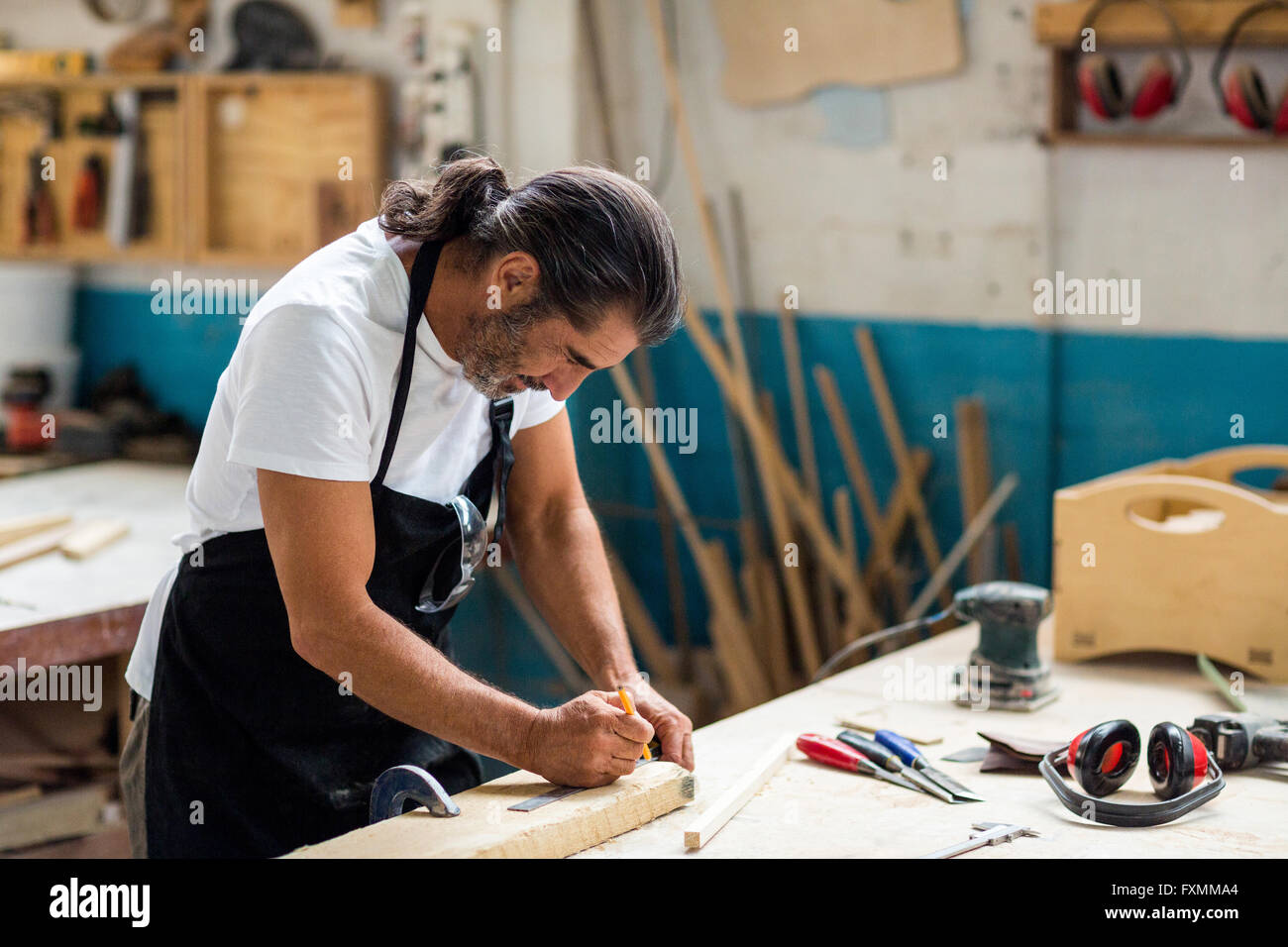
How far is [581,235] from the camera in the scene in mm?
1644

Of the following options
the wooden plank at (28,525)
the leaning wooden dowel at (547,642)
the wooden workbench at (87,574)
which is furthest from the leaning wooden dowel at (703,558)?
the wooden plank at (28,525)

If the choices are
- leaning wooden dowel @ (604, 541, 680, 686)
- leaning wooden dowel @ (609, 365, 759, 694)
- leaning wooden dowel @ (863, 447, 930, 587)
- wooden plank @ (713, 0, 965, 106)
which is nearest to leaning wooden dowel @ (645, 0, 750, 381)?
wooden plank @ (713, 0, 965, 106)

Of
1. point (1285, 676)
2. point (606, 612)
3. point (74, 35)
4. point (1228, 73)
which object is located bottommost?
point (1285, 676)

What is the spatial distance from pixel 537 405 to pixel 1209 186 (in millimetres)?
2111

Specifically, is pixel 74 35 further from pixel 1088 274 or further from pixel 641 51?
pixel 1088 274

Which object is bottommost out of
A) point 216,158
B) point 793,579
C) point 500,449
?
point 793,579

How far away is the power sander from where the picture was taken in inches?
Result: 82.3

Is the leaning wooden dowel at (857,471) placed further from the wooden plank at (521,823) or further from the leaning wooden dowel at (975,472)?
the wooden plank at (521,823)

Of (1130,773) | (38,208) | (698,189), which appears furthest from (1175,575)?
(38,208)

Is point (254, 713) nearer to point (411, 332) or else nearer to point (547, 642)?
point (411, 332)

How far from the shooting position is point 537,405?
2.00m

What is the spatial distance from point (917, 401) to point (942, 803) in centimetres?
224

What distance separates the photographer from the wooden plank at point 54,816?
293 cm
